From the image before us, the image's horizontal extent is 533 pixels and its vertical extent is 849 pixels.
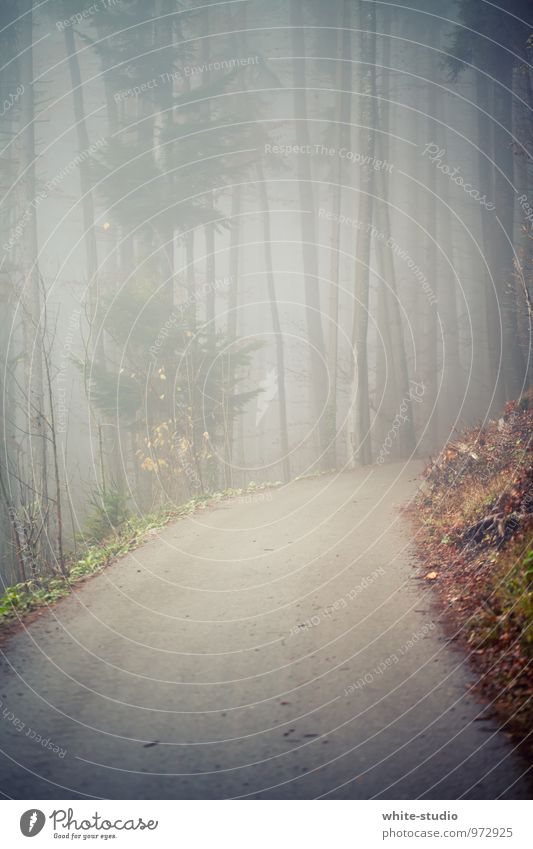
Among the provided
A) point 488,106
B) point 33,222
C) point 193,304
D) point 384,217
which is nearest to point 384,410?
point 384,217

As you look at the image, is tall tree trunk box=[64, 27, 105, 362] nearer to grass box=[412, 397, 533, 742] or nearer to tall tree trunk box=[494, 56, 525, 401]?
grass box=[412, 397, 533, 742]

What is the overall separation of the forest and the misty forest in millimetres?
123

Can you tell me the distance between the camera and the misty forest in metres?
6.55

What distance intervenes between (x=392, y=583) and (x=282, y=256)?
35.5 metres

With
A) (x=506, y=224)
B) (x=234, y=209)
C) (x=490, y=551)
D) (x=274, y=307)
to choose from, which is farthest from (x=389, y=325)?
(x=490, y=551)

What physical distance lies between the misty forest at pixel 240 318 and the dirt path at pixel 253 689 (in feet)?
0.17

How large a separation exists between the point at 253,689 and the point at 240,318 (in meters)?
25.4

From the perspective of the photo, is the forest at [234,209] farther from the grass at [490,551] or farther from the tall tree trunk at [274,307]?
the grass at [490,551]

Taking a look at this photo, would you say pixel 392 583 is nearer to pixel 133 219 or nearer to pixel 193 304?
pixel 193 304

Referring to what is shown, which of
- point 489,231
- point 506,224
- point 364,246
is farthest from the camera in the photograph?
point 489,231

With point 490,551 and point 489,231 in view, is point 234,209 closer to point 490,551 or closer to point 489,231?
point 489,231

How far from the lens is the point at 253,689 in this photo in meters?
4.86

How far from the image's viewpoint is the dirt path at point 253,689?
3.59 m

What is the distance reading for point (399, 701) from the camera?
14.1 ft
